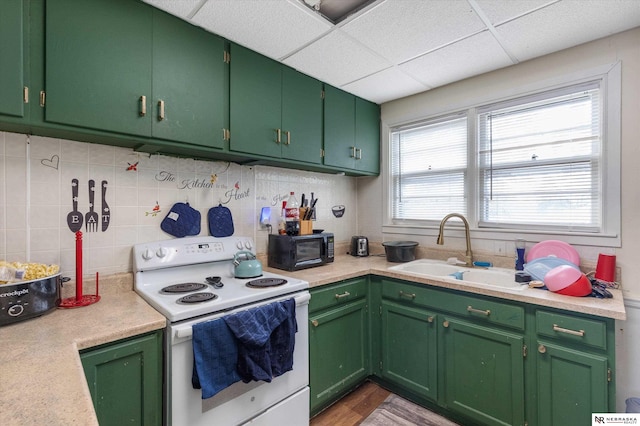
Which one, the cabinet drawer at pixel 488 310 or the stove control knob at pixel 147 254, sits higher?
the stove control knob at pixel 147 254

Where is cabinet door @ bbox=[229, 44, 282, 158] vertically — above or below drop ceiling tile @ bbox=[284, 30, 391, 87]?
below

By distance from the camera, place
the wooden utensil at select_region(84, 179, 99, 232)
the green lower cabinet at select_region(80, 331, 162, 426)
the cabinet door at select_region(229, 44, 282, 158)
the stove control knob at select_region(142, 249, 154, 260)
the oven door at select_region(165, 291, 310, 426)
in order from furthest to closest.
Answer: the cabinet door at select_region(229, 44, 282, 158) < the stove control knob at select_region(142, 249, 154, 260) < the wooden utensil at select_region(84, 179, 99, 232) < the oven door at select_region(165, 291, 310, 426) < the green lower cabinet at select_region(80, 331, 162, 426)

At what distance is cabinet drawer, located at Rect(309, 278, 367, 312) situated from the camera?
73.2 inches

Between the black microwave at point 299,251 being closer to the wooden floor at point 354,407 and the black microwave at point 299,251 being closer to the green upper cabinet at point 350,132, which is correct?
the green upper cabinet at point 350,132

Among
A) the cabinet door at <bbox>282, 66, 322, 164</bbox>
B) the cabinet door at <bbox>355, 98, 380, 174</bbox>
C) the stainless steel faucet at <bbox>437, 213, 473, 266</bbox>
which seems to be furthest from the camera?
the cabinet door at <bbox>355, 98, 380, 174</bbox>

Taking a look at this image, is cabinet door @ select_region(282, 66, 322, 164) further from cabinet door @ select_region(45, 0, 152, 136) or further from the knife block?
cabinet door @ select_region(45, 0, 152, 136)

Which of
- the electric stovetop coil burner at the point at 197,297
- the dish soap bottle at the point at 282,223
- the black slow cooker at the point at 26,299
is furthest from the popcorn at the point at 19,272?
the dish soap bottle at the point at 282,223

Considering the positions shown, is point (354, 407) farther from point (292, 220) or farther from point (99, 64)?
point (99, 64)

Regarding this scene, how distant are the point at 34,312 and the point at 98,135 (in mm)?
780

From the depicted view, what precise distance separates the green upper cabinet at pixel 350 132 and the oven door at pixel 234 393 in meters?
1.25

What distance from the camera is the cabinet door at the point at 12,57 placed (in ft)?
3.72

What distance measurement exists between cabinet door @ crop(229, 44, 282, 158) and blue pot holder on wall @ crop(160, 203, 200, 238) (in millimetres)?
Answer: 492

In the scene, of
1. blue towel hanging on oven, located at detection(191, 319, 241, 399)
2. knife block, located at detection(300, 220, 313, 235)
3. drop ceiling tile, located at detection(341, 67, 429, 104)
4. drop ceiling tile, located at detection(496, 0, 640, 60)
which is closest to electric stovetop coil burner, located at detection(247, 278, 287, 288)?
blue towel hanging on oven, located at detection(191, 319, 241, 399)

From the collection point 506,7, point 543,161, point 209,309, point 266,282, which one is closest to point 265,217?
point 266,282
